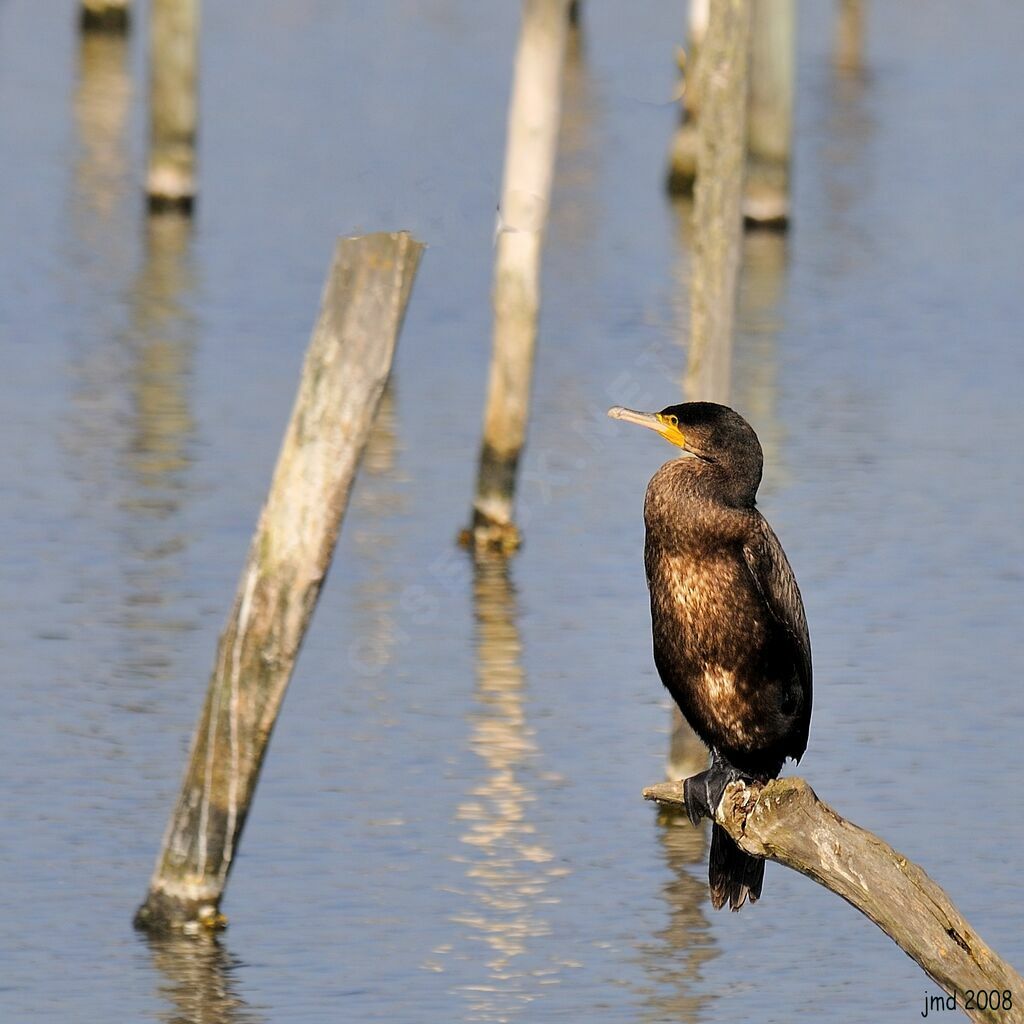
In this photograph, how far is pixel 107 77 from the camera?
34562 mm

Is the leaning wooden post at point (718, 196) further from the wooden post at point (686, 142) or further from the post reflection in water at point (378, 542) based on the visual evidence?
the wooden post at point (686, 142)

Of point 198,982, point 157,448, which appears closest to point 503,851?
point 198,982

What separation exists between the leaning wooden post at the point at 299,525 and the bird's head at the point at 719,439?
6.15 ft

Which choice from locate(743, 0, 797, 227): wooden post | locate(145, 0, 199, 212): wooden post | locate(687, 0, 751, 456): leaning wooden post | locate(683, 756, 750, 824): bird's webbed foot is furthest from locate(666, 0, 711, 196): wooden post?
locate(683, 756, 750, 824): bird's webbed foot

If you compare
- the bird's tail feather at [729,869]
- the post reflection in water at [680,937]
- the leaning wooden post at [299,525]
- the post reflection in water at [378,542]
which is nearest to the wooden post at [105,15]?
the post reflection in water at [378,542]

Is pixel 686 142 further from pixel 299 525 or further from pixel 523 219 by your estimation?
pixel 299 525

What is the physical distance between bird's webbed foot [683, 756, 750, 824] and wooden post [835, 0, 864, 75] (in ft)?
105

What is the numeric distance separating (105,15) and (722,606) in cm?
3259

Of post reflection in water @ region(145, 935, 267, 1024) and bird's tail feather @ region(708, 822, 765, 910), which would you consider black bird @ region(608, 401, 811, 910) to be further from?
post reflection in water @ region(145, 935, 267, 1024)

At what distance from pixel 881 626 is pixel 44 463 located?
5.44 metres

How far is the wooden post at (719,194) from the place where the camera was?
1018 centimetres

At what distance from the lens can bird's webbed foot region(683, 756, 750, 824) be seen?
6832 mm

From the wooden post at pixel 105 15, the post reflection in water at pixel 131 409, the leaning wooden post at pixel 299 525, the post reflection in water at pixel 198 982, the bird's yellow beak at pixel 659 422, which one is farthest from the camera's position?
the wooden post at pixel 105 15

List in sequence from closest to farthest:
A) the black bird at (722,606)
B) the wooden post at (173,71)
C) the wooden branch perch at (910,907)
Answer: the wooden branch perch at (910,907)
the black bird at (722,606)
the wooden post at (173,71)
